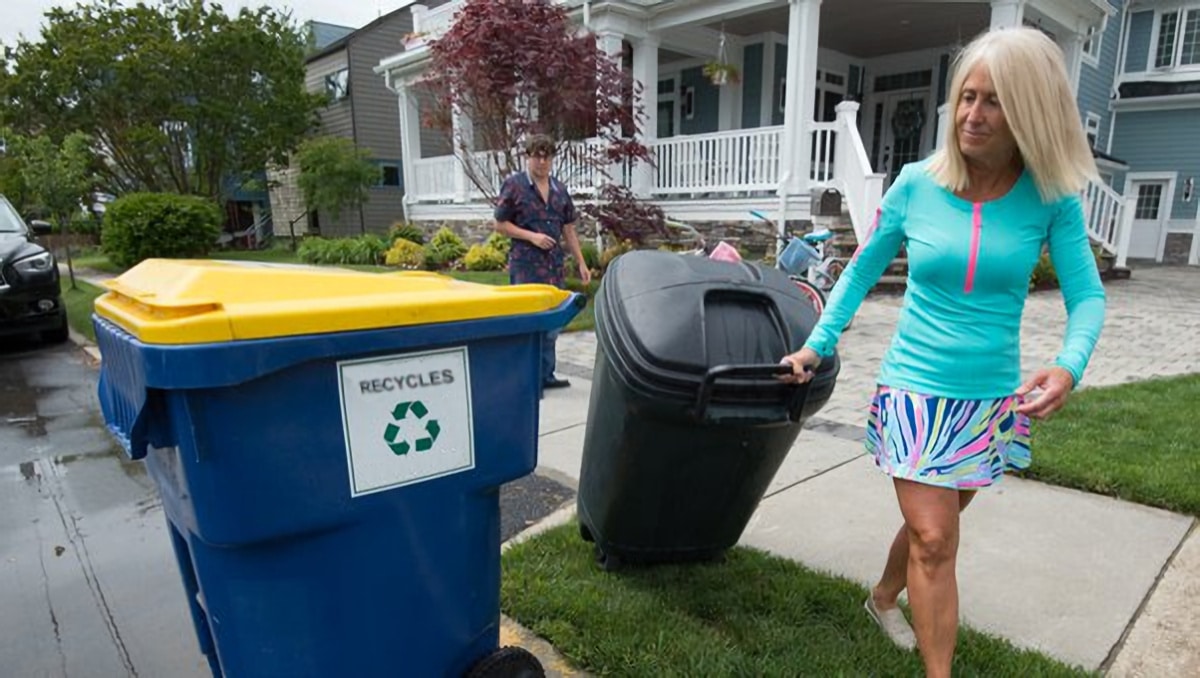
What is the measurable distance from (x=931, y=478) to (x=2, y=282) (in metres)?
7.84

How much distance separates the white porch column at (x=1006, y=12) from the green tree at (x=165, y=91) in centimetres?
1661

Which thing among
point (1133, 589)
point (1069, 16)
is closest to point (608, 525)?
point (1133, 589)

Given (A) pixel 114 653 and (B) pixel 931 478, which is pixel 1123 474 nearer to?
(B) pixel 931 478

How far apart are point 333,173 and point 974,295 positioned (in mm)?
17935

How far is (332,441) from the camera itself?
140cm

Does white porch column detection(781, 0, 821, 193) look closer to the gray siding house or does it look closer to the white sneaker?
the white sneaker

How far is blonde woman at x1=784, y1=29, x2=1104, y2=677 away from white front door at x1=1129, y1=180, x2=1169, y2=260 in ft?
62.0

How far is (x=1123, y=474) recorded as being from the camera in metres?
3.22

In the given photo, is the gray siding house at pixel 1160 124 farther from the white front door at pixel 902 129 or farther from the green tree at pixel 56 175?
the green tree at pixel 56 175

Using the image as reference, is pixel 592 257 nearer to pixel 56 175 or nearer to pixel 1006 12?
pixel 1006 12

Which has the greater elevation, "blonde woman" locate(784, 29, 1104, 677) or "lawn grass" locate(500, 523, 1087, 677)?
"blonde woman" locate(784, 29, 1104, 677)

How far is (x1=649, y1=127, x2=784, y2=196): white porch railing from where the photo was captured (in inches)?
415

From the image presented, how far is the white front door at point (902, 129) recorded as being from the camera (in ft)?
45.5

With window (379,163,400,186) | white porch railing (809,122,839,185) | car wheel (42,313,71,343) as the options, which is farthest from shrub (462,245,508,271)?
window (379,163,400,186)
